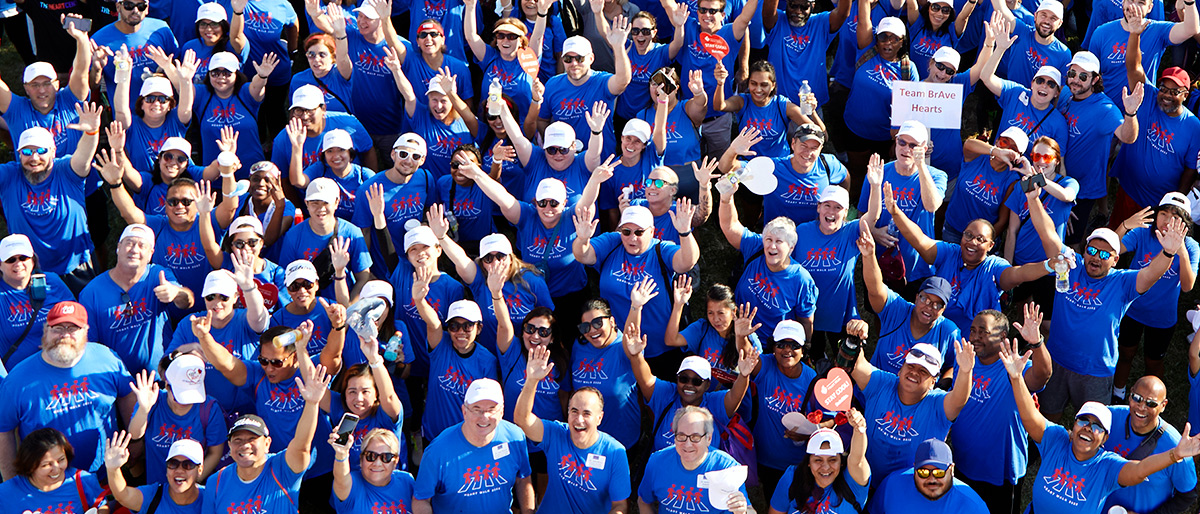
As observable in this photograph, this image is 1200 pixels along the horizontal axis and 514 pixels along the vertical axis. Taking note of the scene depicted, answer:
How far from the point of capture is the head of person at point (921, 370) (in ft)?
28.6

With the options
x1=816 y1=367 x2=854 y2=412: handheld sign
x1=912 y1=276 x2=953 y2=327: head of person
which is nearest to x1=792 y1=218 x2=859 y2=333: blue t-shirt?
x1=912 y1=276 x2=953 y2=327: head of person

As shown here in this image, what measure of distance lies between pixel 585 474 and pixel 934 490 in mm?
2151

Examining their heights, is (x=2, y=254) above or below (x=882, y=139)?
above

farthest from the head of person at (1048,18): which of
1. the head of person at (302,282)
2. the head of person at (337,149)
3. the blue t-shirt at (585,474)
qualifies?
the head of person at (302,282)

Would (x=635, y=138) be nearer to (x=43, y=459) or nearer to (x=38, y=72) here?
(x=43, y=459)

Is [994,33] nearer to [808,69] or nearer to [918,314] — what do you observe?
[808,69]

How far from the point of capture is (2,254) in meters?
9.60

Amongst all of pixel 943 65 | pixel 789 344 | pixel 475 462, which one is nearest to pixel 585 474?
pixel 475 462

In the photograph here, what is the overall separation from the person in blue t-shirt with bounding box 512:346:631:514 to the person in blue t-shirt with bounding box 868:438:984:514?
1.73 meters

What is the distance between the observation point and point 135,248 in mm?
9594

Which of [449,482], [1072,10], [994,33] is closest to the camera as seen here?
[449,482]

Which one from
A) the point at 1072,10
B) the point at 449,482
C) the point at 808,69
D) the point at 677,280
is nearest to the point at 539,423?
the point at 449,482

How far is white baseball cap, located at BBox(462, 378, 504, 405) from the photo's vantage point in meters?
8.43

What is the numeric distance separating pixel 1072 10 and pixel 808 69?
329 centimetres
